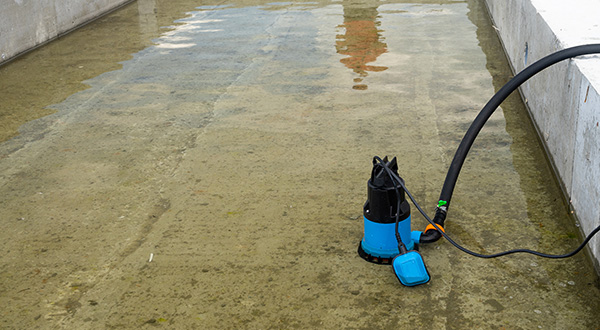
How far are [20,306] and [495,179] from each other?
247 centimetres

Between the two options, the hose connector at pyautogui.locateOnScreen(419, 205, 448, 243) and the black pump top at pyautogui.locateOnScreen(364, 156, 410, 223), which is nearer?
the black pump top at pyautogui.locateOnScreen(364, 156, 410, 223)

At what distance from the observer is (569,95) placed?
306 centimetres

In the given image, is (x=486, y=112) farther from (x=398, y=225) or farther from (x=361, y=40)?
A: (x=361, y=40)

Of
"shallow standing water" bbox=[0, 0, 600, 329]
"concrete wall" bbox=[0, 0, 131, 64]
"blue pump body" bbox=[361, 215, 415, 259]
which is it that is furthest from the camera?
"concrete wall" bbox=[0, 0, 131, 64]

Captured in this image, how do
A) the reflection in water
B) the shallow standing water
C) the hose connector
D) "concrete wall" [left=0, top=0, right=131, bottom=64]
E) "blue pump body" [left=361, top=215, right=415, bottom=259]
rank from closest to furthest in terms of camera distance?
the shallow standing water → "blue pump body" [left=361, top=215, right=415, bottom=259] → the hose connector → the reflection in water → "concrete wall" [left=0, top=0, right=131, bottom=64]

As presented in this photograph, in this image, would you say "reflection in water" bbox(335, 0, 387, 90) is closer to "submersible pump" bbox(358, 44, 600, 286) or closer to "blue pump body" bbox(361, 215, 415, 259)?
"submersible pump" bbox(358, 44, 600, 286)

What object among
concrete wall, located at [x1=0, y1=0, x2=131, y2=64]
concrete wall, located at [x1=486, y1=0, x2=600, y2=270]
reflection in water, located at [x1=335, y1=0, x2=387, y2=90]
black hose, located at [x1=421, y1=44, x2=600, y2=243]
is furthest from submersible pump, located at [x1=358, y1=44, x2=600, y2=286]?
concrete wall, located at [x1=0, y1=0, x2=131, y2=64]

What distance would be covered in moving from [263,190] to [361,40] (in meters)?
3.76

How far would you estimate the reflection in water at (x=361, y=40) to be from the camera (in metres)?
5.69

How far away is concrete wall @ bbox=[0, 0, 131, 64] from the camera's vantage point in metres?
6.52

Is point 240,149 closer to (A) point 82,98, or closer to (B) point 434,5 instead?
(A) point 82,98

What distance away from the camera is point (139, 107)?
4.83 meters

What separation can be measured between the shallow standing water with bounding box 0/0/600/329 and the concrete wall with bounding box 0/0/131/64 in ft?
1.13

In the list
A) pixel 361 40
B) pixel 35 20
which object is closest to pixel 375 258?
pixel 361 40
